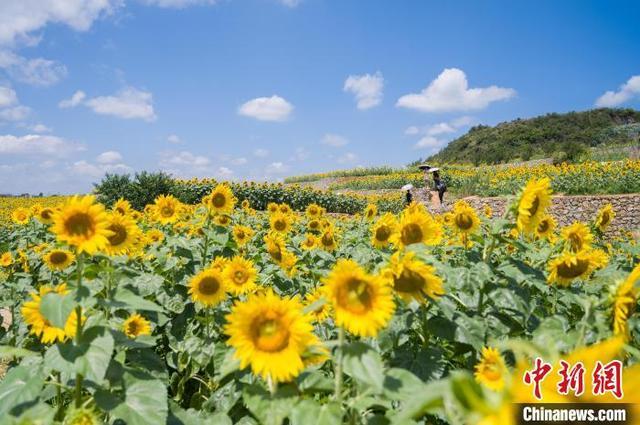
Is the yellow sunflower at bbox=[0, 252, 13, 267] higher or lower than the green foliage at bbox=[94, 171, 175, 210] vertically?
lower

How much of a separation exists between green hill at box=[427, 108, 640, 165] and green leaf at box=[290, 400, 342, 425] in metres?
50.8

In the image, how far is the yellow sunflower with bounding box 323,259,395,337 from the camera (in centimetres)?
140

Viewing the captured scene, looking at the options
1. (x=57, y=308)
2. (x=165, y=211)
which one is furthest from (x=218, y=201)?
(x=57, y=308)

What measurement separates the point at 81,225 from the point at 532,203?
2.14 metres

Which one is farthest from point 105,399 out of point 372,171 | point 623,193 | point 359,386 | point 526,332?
point 372,171


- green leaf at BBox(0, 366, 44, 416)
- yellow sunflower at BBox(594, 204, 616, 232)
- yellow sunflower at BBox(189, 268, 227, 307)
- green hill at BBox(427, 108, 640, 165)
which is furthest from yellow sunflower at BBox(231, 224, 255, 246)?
green hill at BBox(427, 108, 640, 165)

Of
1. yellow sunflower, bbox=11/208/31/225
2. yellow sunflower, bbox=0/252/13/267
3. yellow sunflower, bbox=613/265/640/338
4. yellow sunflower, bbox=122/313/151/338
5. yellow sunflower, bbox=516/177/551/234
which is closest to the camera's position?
yellow sunflower, bbox=613/265/640/338

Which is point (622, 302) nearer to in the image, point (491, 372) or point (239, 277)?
point (491, 372)

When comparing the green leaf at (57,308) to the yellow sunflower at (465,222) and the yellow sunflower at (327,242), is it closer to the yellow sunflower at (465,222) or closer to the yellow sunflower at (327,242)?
the yellow sunflower at (465,222)

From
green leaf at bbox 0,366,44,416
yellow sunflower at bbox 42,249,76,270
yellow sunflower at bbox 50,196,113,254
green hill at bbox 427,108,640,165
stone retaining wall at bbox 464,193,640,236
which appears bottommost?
stone retaining wall at bbox 464,193,640,236

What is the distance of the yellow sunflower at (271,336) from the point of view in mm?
1362

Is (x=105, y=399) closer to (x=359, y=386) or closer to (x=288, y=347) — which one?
(x=288, y=347)

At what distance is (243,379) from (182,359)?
1.04 metres

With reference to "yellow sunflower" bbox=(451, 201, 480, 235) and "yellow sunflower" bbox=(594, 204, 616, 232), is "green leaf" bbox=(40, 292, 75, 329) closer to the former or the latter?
"yellow sunflower" bbox=(451, 201, 480, 235)
